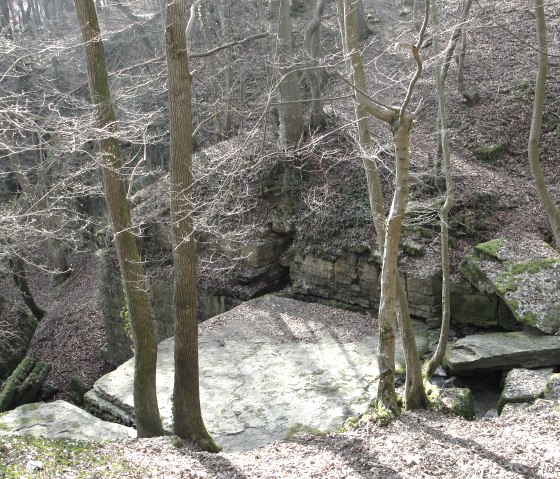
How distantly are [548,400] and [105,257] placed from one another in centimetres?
1209

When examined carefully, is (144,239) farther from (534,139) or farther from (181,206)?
(534,139)

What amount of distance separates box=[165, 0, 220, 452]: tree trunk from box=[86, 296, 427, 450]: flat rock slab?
85cm

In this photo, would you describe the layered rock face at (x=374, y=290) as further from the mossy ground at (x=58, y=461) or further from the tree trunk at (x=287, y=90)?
the mossy ground at (x=58, y=461)

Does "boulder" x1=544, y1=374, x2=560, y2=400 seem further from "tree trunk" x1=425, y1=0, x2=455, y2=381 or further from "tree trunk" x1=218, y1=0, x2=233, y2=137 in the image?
"tree trunk" x1=218, y1=0, x2=233, y2=137

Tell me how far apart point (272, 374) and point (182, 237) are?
380 cm

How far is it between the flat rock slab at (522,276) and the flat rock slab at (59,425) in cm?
692

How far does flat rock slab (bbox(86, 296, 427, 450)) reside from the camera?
9070 millimetres

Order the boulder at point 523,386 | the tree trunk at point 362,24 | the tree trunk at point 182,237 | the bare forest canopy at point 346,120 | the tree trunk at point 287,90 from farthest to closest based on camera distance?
the tree trunk at point 362,24
the tree trunk at point 287,90
the bare forest canopy at point 346,120
the boulder at point 523,386
the tree trunk at point 182,237

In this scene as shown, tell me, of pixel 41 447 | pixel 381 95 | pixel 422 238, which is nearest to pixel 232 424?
pixel 41 447

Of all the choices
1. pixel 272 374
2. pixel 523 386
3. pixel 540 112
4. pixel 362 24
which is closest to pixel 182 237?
pixel 272 374

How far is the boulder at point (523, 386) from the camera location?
8688 millimetres

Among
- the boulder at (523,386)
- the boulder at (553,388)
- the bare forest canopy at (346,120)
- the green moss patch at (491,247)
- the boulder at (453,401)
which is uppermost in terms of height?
the bare forest canopy at (346,120)

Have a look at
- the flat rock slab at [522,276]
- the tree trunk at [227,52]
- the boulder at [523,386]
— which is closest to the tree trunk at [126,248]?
the boulder at [523,386]

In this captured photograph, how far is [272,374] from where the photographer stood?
10.5 meters
